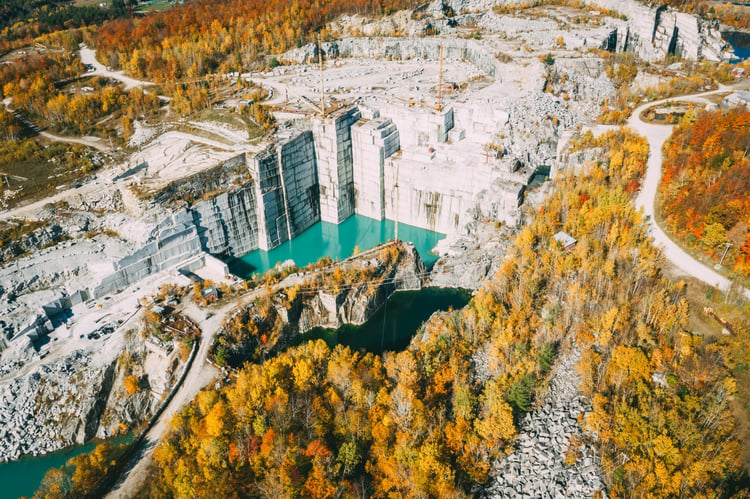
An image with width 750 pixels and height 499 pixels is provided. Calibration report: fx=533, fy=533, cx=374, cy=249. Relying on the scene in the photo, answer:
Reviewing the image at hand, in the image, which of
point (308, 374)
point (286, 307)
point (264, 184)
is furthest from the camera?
point (264, 184)

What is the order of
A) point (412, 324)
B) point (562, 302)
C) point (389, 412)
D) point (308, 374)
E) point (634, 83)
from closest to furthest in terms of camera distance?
point (389, 412)
point (308, 374)
point (562, 302)
point (412, 324)
point (634, 83)

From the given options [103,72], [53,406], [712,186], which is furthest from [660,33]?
[53,406]

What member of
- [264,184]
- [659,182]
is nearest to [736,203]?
[659,182]

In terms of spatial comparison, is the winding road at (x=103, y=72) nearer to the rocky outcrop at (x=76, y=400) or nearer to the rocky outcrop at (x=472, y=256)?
the rocky outcrop at (x=76, y=400)

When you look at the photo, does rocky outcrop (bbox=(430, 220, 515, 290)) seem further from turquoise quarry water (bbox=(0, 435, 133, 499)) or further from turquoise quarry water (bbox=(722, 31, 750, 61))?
turquoise quarry water (bbox=(722, 31, 750, 61))

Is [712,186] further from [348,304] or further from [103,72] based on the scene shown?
[103,72]

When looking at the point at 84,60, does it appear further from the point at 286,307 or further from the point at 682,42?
the point at 682,42

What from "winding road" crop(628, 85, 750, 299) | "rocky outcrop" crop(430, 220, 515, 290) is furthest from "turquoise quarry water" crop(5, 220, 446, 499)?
"winding road" crop(628, 85, 750, 299)
